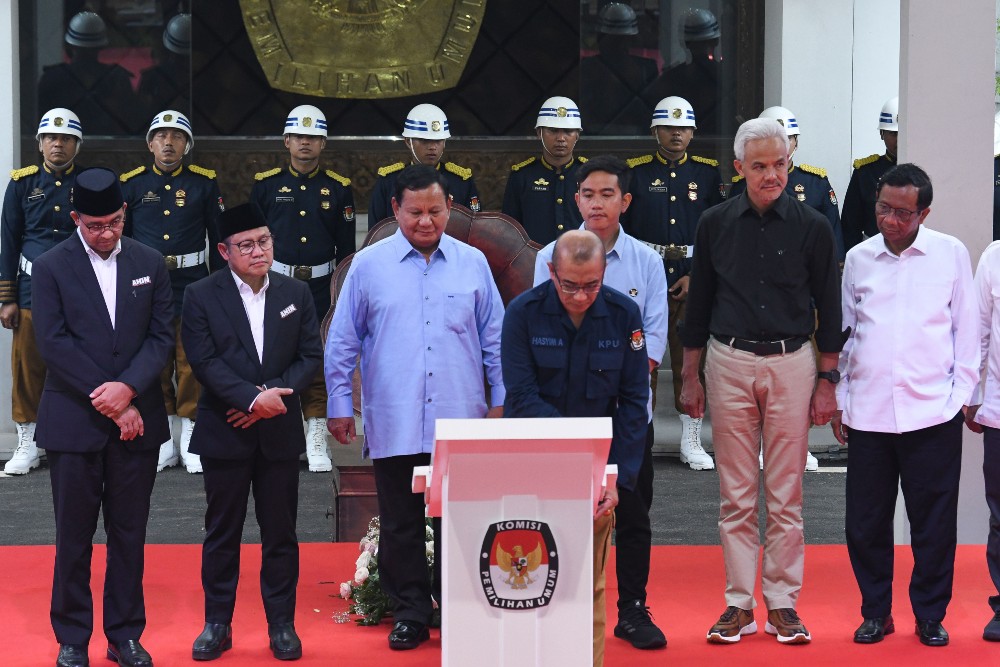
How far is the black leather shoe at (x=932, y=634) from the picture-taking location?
5.09m

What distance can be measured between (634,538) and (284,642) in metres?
1.26

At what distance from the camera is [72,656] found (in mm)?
4832

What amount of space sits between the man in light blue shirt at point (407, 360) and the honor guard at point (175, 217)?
378 cm

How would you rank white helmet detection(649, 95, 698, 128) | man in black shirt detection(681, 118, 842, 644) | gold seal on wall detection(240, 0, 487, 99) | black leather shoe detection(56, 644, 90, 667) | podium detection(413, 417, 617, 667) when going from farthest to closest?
gold seal on wall detection(240, 0, 487, 99)
white helmet detection(649, 95, 698, 128)
man in black shirt detection(681, 118, 842, 644)
black leather shoe detection(56, 644, 90, 667)
podium detection(413, 417, 617, 667)

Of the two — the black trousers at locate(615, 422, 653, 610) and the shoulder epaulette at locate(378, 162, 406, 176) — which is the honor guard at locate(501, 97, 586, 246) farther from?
the black trousers at locate(615, 422, 653, 610)

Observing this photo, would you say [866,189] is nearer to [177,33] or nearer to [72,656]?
[177,33]

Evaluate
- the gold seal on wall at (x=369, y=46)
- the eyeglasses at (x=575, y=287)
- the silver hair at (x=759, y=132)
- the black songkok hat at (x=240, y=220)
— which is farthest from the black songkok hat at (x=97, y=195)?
the gold seal on wall at (x=369, y=46)

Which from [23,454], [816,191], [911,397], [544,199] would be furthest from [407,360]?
[23,454]

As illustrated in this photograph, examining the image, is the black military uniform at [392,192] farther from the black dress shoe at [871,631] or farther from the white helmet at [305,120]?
the black dress shoe at [871,631]

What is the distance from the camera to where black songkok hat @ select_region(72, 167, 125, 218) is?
4867 mm

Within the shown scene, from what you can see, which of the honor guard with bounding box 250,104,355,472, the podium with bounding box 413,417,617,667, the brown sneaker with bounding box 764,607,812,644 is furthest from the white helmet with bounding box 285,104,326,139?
the podium with bounding box 413,417,617,667

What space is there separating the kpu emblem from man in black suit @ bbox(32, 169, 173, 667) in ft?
5.00

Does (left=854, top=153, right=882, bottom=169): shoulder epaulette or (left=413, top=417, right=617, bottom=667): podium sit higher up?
(left=854, top=153, right=882, bottom=169): shoulder epaulette

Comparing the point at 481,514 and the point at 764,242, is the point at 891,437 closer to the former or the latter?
the point at 764,242
